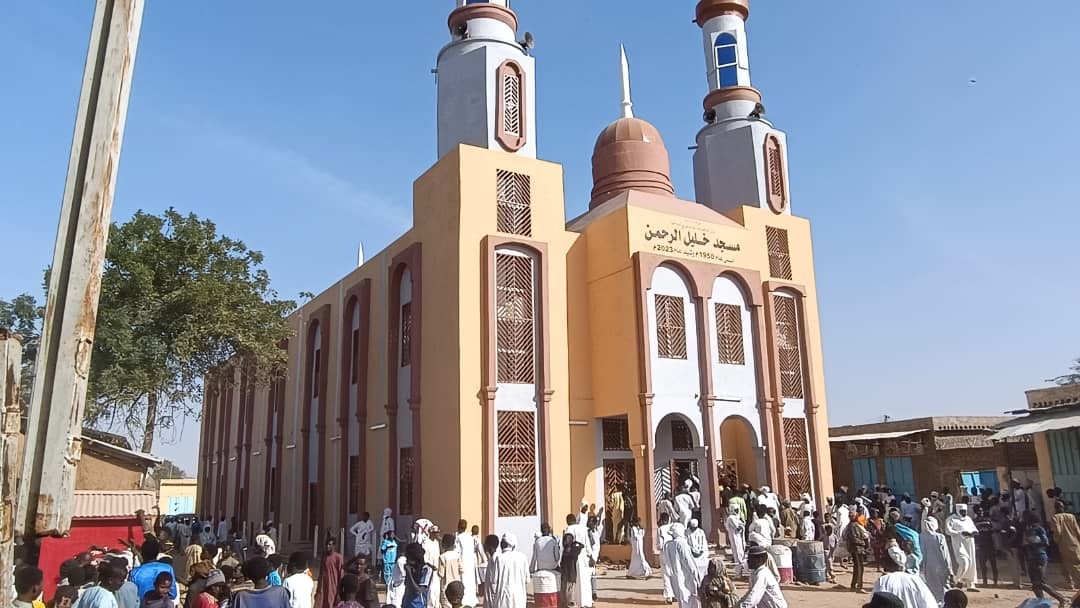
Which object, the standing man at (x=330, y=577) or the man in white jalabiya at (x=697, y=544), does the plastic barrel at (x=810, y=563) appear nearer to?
the man in white jalabiya at (x=697, y=544)

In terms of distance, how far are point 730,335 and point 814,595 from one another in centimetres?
753

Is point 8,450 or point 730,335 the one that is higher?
point 730,335

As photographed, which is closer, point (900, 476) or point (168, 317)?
point (168, 317)

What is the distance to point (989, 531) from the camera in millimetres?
13125

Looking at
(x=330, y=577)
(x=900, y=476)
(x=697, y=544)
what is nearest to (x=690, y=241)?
(x=697, y=544)

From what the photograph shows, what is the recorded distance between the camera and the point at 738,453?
2014 cm

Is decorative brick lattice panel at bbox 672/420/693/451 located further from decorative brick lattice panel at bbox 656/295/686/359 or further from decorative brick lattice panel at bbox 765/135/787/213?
decorative brick lattice panel at bbox 765/135/787/213

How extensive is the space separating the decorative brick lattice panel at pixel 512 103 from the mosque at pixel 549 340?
0.04 metres

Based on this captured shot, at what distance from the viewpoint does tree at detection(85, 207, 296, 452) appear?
18344 mm

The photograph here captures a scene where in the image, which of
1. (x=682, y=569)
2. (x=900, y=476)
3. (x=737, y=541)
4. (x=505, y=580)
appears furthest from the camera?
(x=900, y=476)

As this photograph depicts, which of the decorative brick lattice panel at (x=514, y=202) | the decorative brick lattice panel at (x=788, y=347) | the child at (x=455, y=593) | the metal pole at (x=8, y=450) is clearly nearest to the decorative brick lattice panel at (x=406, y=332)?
the decorative brick lattice panel at (x=514, y=202)

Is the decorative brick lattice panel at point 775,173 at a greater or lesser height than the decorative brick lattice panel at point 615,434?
greater

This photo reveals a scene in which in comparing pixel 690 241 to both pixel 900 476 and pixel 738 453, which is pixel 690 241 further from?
pixel 900 476

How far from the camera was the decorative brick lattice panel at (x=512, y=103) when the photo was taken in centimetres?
1834
